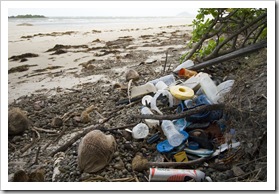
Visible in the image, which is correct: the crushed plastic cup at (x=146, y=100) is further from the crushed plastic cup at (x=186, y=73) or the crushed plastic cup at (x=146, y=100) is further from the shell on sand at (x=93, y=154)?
the shell on sand at (x=93, y=154)

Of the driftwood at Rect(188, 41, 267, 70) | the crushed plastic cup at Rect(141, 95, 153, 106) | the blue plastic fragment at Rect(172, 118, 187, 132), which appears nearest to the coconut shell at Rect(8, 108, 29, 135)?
the crushed plastic cup at Rect(141, 95, 153, 106)

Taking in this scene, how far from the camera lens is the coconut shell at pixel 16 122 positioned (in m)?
2.05

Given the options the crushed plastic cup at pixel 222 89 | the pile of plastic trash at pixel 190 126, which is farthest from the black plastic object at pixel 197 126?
the crushed plastic cup at pixel 222 89

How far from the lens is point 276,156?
156cm

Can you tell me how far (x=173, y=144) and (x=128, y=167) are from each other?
396 millimetres

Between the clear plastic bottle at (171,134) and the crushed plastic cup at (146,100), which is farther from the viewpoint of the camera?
the crushed plastic cup at (146,100)

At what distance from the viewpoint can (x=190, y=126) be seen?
195 cm

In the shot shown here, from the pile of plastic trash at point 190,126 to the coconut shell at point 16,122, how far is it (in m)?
1.03

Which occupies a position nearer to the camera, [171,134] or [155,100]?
[171,134]

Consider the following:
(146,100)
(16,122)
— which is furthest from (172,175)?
(16,122)

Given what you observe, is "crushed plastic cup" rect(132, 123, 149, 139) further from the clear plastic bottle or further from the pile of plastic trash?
the clear plastic bottle

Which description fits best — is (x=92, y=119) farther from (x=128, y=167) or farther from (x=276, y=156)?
(x=276, y=156)

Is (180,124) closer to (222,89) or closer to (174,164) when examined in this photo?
(174,164)

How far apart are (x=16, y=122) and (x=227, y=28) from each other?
2668 millimetres
